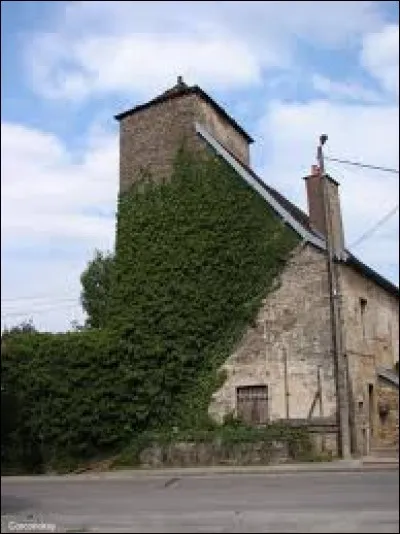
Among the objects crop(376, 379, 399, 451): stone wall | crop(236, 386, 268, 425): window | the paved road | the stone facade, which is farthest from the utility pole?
the paved road

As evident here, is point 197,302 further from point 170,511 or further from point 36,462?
point 170,511

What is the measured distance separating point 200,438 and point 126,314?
5.23m

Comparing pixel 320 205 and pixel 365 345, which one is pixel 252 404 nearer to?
pixel 365 345

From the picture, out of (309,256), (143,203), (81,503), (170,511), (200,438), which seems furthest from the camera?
(143,203)

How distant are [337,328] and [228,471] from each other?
594 cm

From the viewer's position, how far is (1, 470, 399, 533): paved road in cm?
1084

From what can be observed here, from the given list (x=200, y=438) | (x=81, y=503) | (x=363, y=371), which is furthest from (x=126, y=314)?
(x=81, y=503)

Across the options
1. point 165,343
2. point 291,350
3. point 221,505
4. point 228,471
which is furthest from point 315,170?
point 221,505

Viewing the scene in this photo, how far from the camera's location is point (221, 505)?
12.9 meters

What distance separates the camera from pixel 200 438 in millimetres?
23219

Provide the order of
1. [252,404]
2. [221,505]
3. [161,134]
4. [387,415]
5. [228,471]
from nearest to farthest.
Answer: [221,505], [228,471], [252,404], [387,415], [161,134]

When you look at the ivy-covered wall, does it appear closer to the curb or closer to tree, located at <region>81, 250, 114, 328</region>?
the curb

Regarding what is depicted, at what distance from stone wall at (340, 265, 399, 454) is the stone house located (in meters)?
0.03

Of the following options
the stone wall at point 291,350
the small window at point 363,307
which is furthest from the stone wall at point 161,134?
the small window at point 363,307
